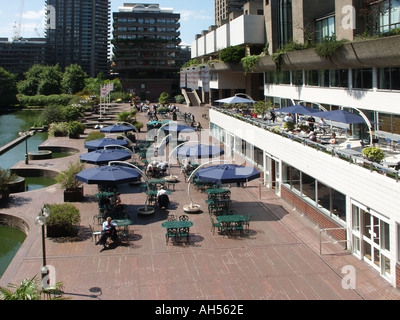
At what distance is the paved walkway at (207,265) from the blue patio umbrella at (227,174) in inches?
71.3

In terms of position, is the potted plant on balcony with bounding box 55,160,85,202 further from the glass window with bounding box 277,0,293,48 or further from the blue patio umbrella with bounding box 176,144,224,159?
the glass window with bounding box 277,0,293,48

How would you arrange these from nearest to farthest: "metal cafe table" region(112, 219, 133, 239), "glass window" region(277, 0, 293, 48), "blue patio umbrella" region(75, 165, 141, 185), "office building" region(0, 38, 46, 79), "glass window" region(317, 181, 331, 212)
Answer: "metal cafe table" region(112, 219, 133, 239) < "glass window" region(317, 181, 331, 212) < "blue patio umbrella" region(75, 165, 141, 185) < "glass window" region(277, 0, 293, 48) < "office building" region(0, 38, 46, 79)

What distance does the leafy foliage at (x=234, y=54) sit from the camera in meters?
46.9

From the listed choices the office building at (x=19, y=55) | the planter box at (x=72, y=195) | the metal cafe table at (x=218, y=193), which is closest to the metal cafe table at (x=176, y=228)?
the metal cafe table at (x=218, y=193)

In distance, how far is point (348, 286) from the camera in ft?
40.0

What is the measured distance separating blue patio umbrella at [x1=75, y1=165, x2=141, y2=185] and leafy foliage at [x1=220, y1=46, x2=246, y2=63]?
30955mm

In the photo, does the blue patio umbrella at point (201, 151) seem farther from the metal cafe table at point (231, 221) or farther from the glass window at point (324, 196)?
the glass window at point (324, 196)

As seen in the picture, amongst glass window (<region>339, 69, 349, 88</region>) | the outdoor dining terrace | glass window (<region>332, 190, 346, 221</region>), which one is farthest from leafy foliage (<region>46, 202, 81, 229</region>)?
glass window (<region>339, 69, 349, 88</region>)

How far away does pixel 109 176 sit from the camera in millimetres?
17984

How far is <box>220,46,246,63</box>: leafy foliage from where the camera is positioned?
154 ft

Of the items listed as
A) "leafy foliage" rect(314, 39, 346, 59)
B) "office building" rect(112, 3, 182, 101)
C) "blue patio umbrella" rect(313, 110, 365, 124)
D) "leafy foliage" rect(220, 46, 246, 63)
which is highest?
"office building" rect(112, 3, 182, 101)
